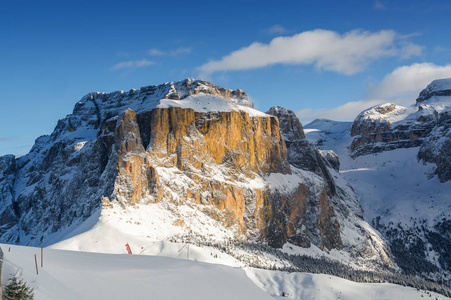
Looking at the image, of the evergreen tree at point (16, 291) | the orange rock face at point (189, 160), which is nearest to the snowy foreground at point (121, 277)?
the evergreen tree at point (16, 291)

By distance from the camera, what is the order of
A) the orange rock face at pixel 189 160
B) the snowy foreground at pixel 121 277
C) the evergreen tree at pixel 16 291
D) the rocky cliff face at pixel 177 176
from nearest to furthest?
the evergreen tree at pixel 16 291, the snowy foreground at pixel 121 277, the rocky cliff face at pixel 177 176, the orange rock face at pixel 189 160

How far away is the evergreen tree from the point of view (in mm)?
27578

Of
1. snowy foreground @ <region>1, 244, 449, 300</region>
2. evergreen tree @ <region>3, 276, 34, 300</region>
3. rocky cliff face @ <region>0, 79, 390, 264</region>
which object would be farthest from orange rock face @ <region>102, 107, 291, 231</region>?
evergreen tree @ <region>3, 276, 34, 300</region>

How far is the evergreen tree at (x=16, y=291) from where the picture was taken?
2758 cm

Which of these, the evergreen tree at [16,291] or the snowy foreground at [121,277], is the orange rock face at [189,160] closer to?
the snowy foreground at [121,277]

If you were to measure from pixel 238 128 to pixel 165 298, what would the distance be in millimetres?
162291

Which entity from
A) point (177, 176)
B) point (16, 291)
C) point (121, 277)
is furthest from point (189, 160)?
point (16, 291)

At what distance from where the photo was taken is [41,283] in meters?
30.3

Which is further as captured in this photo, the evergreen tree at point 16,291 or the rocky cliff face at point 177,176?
the rocky cliff face at point 177,176

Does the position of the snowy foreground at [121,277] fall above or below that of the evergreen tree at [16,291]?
below

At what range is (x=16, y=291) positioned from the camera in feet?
90.8

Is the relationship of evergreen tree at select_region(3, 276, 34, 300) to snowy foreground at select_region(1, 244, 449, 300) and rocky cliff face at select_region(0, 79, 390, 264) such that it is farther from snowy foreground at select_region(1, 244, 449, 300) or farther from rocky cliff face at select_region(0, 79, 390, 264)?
rocky cliff face at select_region(0, 79, 390, 264)

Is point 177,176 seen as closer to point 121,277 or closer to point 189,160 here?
point 189,160

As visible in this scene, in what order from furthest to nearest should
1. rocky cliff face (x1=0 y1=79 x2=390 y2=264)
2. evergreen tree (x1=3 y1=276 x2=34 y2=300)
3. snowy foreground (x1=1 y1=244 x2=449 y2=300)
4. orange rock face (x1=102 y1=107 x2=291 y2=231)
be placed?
orange rock face (x1=102 y1=107 x2=291 y2=231) → rocky cliff face (x1=0 y1=79 x2=390 y2=264) → snowy foreground (x1=1 y1=244 x2=449 y2=300) → evergreen tree (x1=3 y1=276 x2=34 y2=300)
